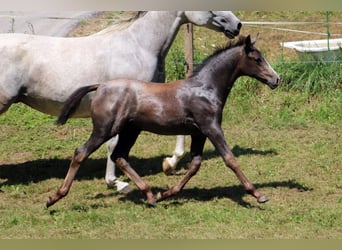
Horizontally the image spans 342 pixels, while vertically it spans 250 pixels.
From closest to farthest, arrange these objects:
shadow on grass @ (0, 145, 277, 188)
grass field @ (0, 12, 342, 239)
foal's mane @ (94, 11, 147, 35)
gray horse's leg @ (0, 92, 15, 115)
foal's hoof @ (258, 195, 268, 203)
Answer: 1. grass field @ (0, 12, 342, 239)
2. foal's hoof @ (258, 195, 268, 203)
3. gray horse's leg @ (0, 92, 15, 115)
4. foal's mane @ (94, 11, 147, 35)
5. shadow on grass @ (0, 145, 277, 188)

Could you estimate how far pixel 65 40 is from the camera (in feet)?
25.3

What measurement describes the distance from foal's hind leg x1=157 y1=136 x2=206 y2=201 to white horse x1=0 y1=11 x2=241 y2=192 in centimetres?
67

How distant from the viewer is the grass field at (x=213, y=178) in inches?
239

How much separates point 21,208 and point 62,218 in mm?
684

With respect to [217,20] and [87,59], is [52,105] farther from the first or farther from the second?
[217,20]

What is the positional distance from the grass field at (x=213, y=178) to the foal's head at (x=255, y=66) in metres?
1.19

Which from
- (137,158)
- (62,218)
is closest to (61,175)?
(137,158)

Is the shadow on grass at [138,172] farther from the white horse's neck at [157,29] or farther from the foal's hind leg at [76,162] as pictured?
the white horse's neck at [157,29]

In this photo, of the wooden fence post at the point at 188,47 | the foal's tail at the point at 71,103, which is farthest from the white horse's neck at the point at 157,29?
the wooden fence post at the point at 188,47

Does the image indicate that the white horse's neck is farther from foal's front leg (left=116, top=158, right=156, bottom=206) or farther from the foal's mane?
foal's front leg (left=116, top=158, right=156, bottom=206)

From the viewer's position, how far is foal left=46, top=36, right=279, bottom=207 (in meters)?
6.57

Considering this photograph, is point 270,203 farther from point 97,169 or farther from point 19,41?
point 19,41

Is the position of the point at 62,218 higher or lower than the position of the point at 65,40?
lower

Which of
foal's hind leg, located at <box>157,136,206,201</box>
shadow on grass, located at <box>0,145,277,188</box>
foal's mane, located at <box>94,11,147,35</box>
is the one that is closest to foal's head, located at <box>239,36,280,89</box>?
foal's hind leg, located at <box>157,136,206,201</box>
